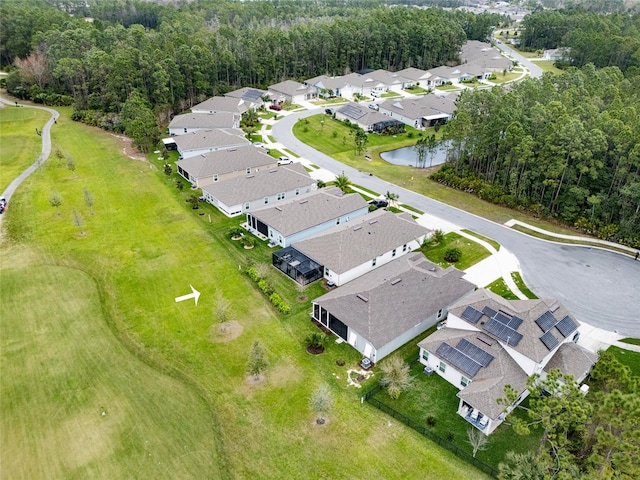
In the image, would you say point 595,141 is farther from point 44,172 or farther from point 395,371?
point 44,172

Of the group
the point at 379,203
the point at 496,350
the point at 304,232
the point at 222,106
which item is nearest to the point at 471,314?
the point at 496,350

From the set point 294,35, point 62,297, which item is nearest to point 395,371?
point 62,297

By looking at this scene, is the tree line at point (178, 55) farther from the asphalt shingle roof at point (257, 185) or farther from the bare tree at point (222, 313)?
the bare tree at point (222, 313)

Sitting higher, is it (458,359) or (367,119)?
(367,119)

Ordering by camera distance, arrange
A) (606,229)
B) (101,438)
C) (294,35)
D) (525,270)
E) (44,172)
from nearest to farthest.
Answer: (101,438), (525,270), (606,229), (44,172), (294,35)

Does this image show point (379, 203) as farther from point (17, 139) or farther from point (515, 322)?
point (17, 139)
